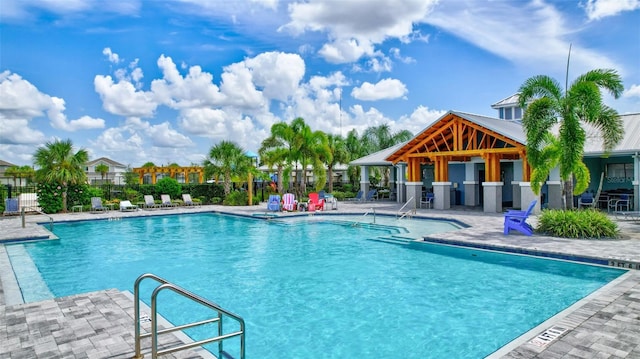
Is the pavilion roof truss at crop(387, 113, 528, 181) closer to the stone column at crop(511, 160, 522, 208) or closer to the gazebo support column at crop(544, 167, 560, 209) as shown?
the stone column at crop(511, 160, 522, 208)

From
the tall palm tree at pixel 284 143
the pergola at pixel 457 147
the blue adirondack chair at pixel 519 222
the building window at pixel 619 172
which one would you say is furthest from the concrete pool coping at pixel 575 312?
the tall palm tree at pixel 284 143

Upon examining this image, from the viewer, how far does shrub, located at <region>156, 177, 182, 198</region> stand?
1112 inches

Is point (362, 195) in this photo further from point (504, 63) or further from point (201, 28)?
point (201, 28)

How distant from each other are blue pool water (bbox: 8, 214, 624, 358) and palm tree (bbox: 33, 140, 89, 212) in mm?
9318

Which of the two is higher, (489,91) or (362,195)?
(489,91)

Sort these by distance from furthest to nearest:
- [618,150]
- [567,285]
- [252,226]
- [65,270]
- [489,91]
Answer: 1. [489,91]
2. [252,226]
3. [618,150]
4. [65,270]
5. [567,285]

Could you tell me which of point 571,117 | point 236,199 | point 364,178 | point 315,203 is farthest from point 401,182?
point 571,117

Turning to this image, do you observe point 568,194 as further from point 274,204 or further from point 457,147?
point 274,204

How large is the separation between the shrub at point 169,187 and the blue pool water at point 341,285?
1259cm

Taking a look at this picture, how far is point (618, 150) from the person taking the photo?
17500 mm

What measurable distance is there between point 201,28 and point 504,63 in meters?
15.2

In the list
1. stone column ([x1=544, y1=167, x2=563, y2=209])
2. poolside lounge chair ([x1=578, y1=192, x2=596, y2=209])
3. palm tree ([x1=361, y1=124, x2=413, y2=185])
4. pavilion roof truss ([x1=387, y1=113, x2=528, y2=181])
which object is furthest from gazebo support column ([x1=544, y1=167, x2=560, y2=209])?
palm tree ([x1=361, y1=124, x2=413, y2=185])

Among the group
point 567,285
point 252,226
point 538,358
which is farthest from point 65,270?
point 567,285

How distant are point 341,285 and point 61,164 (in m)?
20.8
